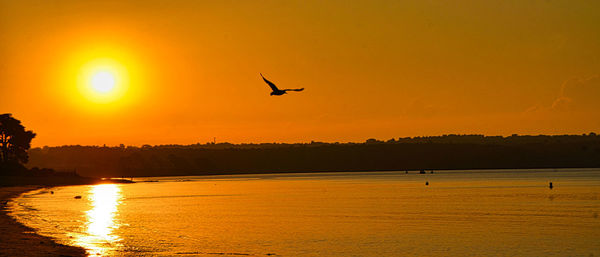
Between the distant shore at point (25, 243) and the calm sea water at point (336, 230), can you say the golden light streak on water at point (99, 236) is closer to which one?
the calm sea water at point (336, 230)

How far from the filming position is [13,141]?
6590 inches

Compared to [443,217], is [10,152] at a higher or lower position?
higher

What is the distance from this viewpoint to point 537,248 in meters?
47.2

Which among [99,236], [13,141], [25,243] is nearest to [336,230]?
[99,236]

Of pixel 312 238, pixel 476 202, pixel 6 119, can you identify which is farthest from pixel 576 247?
pixel 6 119

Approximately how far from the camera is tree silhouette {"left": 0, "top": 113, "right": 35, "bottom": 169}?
163375 mm

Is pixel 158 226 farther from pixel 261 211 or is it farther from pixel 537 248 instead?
pixel 537 248

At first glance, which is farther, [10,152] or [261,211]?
[10,152]

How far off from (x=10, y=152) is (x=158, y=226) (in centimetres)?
11850

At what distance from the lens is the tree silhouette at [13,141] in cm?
16338

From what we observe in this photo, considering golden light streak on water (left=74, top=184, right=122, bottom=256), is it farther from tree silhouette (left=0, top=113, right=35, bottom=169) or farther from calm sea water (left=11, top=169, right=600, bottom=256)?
tree silhouette (left=0, top=113, right=35, bottom=169)

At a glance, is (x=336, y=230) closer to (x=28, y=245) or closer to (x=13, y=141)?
(x=28, y=245)

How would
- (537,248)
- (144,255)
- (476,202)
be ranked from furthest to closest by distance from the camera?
1. (476,202)
2. (537,248)
3. (144,255)

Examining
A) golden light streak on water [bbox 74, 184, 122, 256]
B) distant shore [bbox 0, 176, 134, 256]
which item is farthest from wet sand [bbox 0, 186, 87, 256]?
golden light streak on water [bbox 74, 184, 122, 256]
